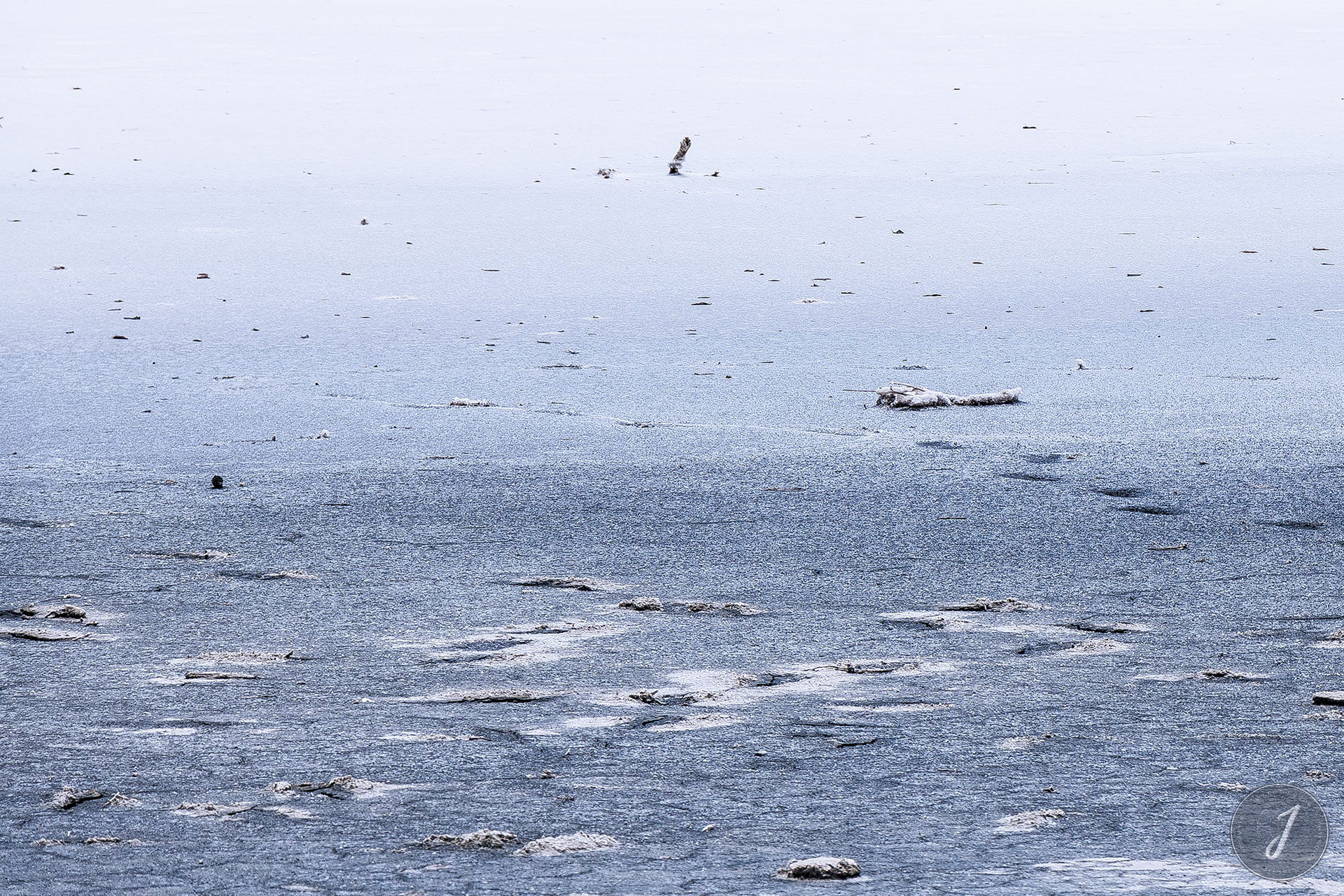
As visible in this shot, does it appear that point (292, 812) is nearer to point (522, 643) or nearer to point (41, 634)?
point (522, 643)

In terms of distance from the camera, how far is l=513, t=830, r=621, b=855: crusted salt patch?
7.61 feet

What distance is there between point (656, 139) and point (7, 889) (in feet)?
30.1

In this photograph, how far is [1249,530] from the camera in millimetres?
4309

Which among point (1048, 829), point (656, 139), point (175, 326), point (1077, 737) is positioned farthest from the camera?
point (656, 139)

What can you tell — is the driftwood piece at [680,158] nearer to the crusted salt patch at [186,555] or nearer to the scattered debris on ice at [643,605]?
the crusted salt patch at [186,555]

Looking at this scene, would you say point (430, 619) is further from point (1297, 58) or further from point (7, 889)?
point (1297, 58)

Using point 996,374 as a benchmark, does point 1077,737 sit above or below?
below

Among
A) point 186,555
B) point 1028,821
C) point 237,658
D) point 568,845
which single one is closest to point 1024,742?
point 1028,821

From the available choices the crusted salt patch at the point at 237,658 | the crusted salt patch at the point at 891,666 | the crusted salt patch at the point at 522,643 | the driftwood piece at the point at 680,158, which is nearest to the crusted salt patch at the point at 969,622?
the crusted salt patch at the point at 891,666

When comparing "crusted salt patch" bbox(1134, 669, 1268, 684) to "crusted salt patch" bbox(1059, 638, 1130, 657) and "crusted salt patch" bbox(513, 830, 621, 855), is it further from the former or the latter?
"crusted salt patch" bbox(513, 830, 621, 855)

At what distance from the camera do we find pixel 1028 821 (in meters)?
2.43

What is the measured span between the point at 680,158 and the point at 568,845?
322 inches

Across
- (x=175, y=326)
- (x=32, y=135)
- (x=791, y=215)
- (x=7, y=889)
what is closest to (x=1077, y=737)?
(x=7, y=889)

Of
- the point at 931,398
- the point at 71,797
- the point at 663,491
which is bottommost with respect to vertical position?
the point at 71,797
